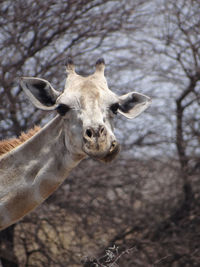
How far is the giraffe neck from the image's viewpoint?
5.00 meters

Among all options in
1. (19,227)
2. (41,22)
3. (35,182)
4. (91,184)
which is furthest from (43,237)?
(35,182)

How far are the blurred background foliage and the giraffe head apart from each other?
475cm

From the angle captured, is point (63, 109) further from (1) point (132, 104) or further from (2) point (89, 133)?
(1) point (132, 104)

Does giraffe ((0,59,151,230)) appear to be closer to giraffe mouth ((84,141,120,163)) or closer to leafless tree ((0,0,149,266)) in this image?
giraffe mouth ((84,141,120,163))

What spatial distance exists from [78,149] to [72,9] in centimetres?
643

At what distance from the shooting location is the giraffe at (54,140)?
4.76m

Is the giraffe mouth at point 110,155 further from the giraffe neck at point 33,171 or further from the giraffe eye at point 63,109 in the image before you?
the giraffe eye at point 63,109

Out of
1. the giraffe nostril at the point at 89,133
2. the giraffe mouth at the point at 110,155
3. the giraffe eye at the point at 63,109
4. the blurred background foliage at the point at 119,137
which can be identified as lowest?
the giraffe mouth at the point at 110,155

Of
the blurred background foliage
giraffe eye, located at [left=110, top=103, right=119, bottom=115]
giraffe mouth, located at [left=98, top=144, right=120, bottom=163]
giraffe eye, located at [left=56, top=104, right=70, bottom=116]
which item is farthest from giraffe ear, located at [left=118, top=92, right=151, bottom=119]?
the blurred background foliage

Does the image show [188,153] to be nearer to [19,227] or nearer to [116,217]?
[116,217]

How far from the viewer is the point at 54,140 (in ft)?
16.8

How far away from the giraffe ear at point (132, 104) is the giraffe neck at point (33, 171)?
1.89ft

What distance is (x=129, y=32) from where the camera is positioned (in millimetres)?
11203

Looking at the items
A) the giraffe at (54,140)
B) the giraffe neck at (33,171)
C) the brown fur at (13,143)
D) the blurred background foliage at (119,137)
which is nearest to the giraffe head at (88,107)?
the giraffe at (54,140)
